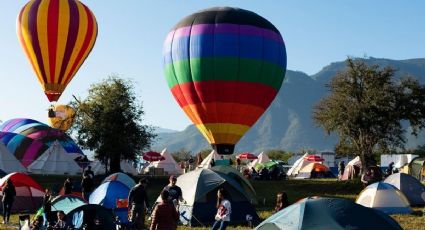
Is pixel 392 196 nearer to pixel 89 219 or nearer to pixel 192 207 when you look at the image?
pixel 192 207

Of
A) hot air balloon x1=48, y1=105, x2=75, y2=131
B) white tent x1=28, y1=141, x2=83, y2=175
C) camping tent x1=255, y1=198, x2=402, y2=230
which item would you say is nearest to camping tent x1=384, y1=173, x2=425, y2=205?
camping tent x1=255, y1=198, x2=402, y2=230

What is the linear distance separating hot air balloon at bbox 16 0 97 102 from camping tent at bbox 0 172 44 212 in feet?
43.1

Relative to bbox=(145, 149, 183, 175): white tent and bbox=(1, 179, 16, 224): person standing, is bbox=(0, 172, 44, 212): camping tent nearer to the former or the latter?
bbox=(1, 179, 16, 224): person standing

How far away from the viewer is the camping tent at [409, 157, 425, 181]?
3681 cm

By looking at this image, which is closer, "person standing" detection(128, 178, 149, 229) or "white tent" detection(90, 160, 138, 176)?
"person standing" detection(128, 178, 149, 229)

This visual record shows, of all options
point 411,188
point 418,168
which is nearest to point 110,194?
point 411,188

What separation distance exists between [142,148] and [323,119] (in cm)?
1390

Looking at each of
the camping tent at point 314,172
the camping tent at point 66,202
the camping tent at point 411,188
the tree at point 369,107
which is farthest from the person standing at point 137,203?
the camping tent at point 314,172

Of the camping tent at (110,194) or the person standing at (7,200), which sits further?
the camping tent at (110,194)

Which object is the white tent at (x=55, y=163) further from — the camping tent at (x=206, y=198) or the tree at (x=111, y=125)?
the camping tent at (x=206, y=198)

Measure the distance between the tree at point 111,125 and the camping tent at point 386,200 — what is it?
23748 millimetres

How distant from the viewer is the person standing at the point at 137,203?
16359mm

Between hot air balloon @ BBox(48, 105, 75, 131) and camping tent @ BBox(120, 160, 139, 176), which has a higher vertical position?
hot air balloon @ BBox(48, 105, 75, 131)

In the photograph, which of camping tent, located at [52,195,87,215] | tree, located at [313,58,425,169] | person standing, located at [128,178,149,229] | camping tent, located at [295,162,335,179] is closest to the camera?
person standing, located at [128,178,149,229]
